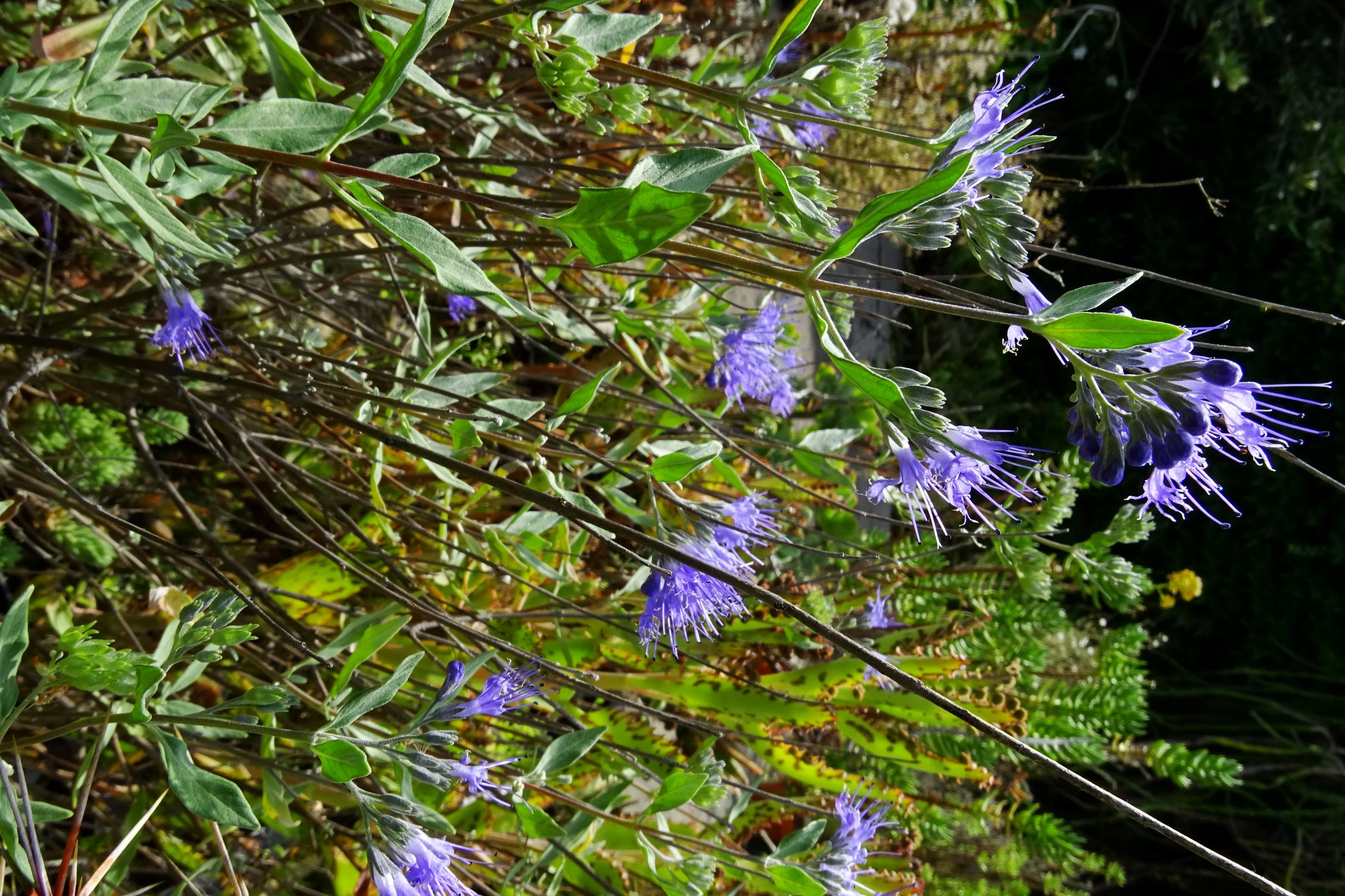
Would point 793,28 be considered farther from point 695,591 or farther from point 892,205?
point 695,591

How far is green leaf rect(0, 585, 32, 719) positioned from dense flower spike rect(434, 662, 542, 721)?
1.10 feet

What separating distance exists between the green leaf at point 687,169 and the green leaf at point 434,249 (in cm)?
12

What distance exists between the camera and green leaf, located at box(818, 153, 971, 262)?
1.89 ft

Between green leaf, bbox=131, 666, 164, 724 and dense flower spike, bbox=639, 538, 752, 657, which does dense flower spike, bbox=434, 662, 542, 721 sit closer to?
dense flower spike, bbox=639, 538, 752, 657

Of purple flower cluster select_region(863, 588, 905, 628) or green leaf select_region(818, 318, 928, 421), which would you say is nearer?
green leaf select_region(818, 318, 928, 421)

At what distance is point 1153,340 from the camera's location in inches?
21.9

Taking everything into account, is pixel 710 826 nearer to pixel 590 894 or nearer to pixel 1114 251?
pixel 590 894

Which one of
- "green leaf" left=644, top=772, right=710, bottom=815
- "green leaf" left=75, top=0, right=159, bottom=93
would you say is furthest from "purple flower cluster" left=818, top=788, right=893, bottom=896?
"green leaf" left=75, top=0, right=159, bottom=93

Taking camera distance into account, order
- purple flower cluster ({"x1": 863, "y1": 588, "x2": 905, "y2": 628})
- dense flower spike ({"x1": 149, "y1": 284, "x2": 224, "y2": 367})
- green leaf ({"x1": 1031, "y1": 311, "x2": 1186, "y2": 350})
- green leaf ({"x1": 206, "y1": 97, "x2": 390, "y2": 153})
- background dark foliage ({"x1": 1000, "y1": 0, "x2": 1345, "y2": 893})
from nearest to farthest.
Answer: green leaf ({"x1": 1031, "y1": 311, "x2": 1186, "y2": 350}) → green leaf ({"x1": 206, "y1": 97, "x2": 390, "y2": 153}) → dense flower spike ({"x1": 149, "y1": 284, "x2": 224, "y2": 367}) → purple flower cluster ({"x1": 863, "y1": 588, "x2": 905, "y2": 628}) → background dark foliage ({"x1": 1000, "y1": 0, "x2": 1345, "y2": 893})

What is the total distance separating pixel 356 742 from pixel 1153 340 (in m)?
0.67

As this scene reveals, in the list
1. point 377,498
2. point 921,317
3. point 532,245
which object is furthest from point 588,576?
point 921,317

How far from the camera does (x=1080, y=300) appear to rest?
0.63m

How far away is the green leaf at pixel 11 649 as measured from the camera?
763mm

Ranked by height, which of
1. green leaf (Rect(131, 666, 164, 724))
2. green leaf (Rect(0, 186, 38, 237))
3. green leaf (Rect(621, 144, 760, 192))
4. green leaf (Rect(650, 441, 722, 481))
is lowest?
green leaf (Rect(131, 666, 164, 724))
